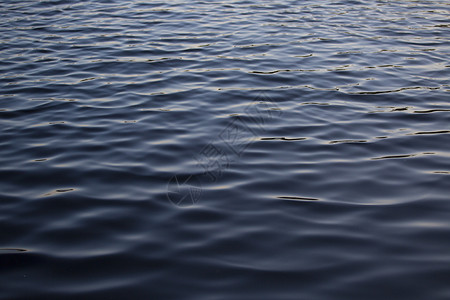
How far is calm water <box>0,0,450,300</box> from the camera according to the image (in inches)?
101

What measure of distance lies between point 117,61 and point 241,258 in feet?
15.1

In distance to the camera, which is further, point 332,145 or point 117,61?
point 117,61

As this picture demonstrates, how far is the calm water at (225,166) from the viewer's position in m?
2.57

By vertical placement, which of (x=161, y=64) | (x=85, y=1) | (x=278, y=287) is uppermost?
(x=85, y=1)

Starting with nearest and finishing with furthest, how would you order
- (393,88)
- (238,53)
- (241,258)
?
(241,258) < (393,88) < (238,53)

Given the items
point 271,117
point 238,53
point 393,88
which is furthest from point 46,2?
point 393,88

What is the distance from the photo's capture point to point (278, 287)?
2457mm

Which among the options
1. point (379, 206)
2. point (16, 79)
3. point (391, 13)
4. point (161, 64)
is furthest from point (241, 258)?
point (391, 13)

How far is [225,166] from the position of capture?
3.74m

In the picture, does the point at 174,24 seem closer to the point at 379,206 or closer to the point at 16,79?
the point at 16,79

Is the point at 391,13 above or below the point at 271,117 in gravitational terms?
above

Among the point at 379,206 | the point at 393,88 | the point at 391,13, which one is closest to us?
the point at 379,206

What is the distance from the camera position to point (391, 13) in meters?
Result: 8.88

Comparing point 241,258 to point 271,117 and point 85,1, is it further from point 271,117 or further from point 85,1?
point 85,1
